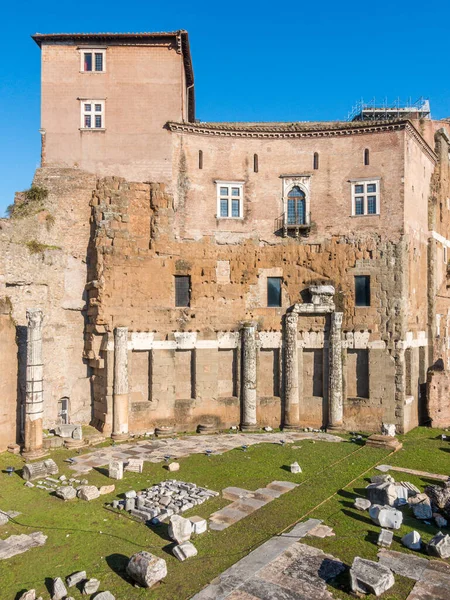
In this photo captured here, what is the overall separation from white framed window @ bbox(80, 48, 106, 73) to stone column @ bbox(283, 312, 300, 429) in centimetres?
1585

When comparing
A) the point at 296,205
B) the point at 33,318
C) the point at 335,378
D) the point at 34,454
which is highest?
the point at 296,205

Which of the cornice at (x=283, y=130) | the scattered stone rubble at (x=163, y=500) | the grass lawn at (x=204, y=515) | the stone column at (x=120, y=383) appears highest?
the cornice at (x=283, y=130)

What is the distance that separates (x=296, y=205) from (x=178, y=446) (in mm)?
13612

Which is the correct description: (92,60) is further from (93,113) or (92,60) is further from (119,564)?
(119,564)

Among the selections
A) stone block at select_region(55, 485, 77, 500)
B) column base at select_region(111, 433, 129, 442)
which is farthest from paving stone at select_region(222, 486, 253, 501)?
column base at select_region(111, 433, 129, 442)

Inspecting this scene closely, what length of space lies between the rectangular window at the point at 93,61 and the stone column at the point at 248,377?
1509 centimetres

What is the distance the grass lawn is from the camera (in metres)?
11.0

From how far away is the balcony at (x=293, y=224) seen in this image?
25.6 metres

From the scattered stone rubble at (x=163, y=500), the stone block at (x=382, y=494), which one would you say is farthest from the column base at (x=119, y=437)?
the stone block at (x=382, y=494)

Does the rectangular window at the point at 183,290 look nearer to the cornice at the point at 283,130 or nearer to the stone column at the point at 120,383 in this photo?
the stone column at the point at 120,383

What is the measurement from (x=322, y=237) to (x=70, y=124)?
13993 millimetres

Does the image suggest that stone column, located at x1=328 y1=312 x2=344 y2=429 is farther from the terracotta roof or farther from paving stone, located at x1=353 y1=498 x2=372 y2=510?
the terracotta roof

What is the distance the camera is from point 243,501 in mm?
15164

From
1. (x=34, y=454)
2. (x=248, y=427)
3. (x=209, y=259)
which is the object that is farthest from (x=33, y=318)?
(x=248, y=427)
